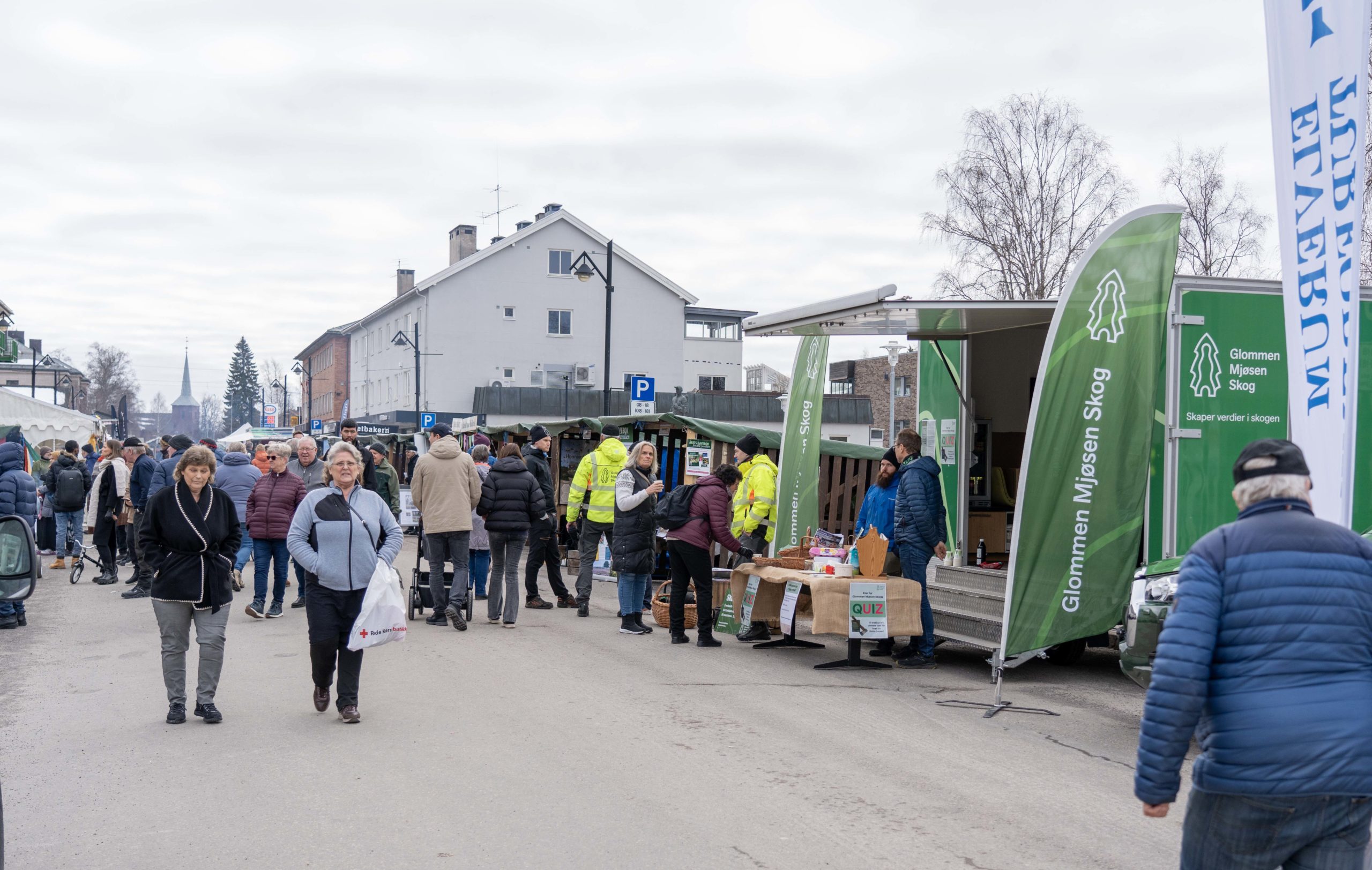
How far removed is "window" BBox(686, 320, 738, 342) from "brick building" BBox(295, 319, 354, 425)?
71.3ft

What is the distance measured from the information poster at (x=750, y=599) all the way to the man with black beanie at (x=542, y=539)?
3.11 meters

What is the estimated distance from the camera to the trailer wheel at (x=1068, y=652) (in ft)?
34.8

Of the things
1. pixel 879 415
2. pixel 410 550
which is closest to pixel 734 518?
pixel 410 550

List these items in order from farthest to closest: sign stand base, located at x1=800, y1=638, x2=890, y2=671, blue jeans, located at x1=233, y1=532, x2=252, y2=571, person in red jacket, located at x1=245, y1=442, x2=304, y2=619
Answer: blue jeans, located at x1=233, y1=532, x2=252, y2=571 < person in red jacket, located at x1=245, y1=442, x2=304, y2=619 < sign stand base, located at x1=800, y1=638, x2=890, y2=671

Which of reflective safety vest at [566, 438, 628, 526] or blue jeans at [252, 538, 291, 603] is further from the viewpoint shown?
reflective safety vest at [566, 438, 628, 526]

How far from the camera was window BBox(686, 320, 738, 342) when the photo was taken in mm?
67062

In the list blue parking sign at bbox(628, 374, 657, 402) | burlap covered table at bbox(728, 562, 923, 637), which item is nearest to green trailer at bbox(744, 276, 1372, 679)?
burlap covered table at bbox(728, 562, 923, 637)

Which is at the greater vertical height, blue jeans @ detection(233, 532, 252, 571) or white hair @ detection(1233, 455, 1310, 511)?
white hair @ detection(1233, 455, 1310, 511)

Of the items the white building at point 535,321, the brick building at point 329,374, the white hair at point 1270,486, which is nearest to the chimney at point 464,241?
the white building at point 535,321

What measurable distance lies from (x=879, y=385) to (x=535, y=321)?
2154cm

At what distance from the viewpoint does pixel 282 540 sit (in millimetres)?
12758

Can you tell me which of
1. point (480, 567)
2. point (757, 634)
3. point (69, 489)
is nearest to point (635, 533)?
point (757, 634)

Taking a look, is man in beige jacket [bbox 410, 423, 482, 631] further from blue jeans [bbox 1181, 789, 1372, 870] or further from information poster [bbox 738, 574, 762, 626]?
blue jeans [bbox 1181, 789, 1372, 870]

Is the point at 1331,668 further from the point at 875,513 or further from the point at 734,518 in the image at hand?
the point at 734,518
